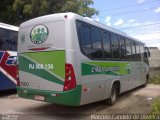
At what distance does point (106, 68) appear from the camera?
1004 cm

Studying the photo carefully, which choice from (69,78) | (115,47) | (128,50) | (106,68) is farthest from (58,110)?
(128,50)

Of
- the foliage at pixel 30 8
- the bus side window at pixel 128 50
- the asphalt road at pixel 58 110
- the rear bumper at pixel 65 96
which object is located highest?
the foliage at pixel 30 8

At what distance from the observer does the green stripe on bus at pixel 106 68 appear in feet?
28.2

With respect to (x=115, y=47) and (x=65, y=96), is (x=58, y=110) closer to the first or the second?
(x=65, y=96)

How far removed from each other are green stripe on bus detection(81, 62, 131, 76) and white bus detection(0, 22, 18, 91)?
4.53 meters

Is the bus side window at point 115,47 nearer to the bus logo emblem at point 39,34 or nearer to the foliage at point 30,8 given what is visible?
the bus logo emblem at point 39,34

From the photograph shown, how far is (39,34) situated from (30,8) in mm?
11477

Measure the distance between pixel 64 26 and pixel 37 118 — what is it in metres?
2.76

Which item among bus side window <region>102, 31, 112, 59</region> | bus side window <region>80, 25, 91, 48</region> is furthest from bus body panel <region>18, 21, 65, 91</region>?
bus side window <region>102, 31, 112, 59</region>

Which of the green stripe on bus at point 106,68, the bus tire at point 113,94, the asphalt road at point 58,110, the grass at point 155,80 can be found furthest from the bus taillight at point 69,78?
the grass at point 155,80

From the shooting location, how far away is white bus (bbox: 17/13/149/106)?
26.5 ft

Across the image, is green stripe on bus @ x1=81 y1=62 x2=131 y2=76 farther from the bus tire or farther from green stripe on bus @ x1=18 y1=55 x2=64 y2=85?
green stripe on bus @ x1=18 y1=55 x2=64 y2=85

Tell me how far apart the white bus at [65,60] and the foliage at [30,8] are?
10529mm

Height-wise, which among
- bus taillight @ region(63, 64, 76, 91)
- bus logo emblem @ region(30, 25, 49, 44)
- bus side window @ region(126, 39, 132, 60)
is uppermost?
bus logo emblem @ region(30, 25, 49, 44)
